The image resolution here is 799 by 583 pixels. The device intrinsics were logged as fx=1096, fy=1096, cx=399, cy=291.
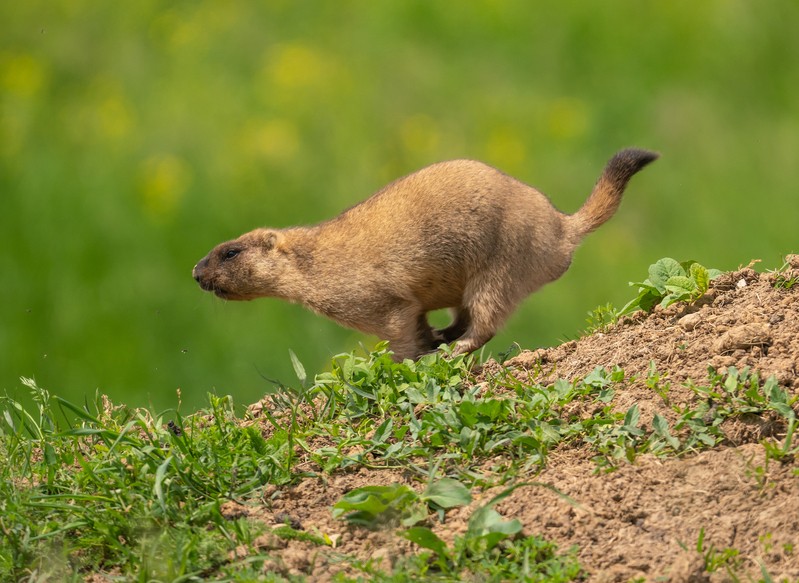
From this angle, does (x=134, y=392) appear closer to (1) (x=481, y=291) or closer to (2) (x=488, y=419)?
(1) (x=481, y=291)

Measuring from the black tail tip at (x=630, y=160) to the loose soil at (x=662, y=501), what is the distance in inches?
85.8

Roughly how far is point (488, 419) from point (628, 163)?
306 cm

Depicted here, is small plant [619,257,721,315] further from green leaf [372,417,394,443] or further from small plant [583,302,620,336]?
green leaf [372,417,394,443]

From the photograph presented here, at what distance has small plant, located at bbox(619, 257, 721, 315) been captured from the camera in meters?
6.01

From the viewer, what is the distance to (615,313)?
6281mm

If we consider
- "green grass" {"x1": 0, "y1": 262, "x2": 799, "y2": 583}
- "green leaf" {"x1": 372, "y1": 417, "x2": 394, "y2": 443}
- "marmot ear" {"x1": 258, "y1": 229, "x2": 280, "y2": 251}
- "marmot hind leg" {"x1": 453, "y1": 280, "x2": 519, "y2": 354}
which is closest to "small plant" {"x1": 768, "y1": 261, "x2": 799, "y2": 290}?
"green grass" {"x1": 0, "y1": 262, "x2": 799, "y2": 583}

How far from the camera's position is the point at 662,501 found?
4.48m

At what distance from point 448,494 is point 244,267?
3.88m

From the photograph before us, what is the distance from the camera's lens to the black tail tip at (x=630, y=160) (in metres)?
7.47

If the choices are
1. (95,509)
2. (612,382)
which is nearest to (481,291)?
(612,382)

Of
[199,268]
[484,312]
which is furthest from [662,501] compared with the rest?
[199,268]

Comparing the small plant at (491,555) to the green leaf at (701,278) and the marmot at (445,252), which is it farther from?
the marmot at (445,252)

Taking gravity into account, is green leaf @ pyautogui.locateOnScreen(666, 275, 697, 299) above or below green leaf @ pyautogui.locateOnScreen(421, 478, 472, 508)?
above

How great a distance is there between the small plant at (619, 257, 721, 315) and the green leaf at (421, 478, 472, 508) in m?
2.01
